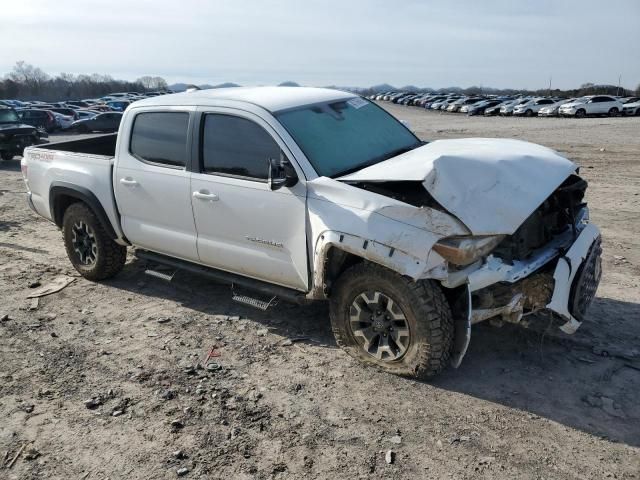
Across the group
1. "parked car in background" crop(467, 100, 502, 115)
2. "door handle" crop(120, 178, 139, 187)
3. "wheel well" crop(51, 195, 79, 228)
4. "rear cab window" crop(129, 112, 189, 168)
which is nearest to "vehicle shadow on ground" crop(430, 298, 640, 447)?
"rear cab window" crop(129, 112, 189, 168)

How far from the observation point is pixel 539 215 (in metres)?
4.31

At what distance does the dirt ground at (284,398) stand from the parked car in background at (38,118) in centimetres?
2672

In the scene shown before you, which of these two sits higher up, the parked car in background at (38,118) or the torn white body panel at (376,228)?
the torn white body panel at (376,228)

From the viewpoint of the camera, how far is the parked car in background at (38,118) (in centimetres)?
2902

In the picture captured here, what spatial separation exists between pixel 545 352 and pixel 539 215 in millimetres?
1052

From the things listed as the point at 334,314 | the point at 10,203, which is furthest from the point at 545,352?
the point at 10,203

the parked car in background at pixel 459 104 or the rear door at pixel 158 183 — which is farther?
the parked car in background at pixel 459 104

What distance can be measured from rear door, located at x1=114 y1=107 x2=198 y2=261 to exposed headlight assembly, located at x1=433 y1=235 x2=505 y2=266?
7.52ft

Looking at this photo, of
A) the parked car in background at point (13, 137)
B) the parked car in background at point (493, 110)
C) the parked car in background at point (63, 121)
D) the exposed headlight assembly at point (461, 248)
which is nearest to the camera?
the exposed headlight assembly at point (461, 248)

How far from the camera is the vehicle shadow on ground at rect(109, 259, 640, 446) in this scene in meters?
3.58

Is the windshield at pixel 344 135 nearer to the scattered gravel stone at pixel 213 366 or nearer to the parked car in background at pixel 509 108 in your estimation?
the scattered gravel stone at pixel 213 366

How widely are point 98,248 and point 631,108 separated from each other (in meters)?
36.9

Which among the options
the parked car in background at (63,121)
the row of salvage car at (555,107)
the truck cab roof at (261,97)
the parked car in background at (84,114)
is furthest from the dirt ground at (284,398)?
the row of salvage car at (555,107)

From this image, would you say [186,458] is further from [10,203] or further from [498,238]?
[10,203]
